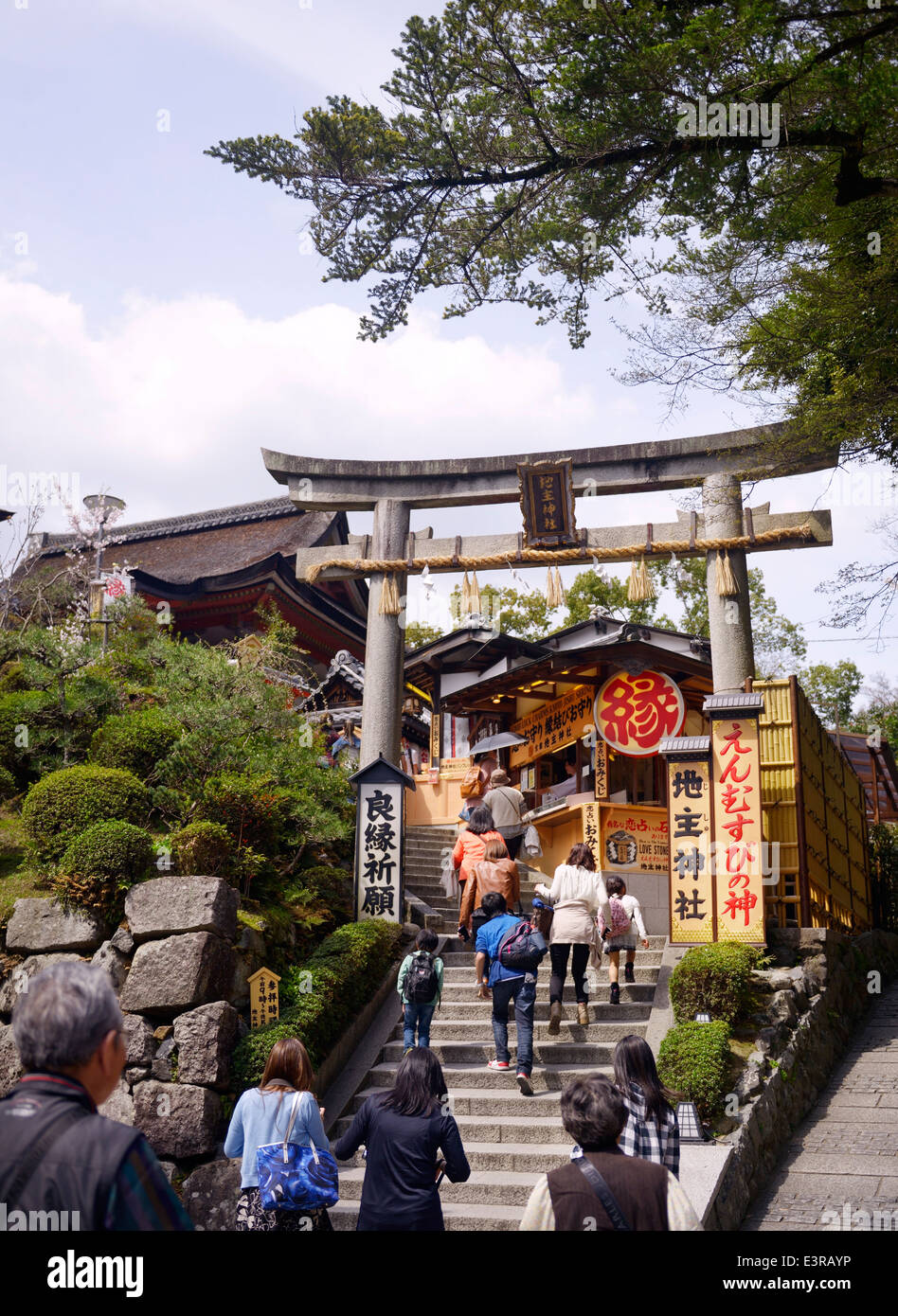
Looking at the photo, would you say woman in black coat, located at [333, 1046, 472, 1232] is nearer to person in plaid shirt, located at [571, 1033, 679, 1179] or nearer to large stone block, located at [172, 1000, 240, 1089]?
person in plaid shirt, located at [571, 1033, 679, 1179]

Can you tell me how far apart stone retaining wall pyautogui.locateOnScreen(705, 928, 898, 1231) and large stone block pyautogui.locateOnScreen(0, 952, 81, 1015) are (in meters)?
5.73

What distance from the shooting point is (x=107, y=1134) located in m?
2.66

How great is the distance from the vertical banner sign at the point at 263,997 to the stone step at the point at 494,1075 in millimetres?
1212

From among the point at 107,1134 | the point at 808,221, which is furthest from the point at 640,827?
the point at 107,1134

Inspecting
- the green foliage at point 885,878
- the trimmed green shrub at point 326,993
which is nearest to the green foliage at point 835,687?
the green foliage at point 885,878

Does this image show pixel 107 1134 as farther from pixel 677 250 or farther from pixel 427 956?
pixel 677 250

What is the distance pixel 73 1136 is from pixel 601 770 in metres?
16.1

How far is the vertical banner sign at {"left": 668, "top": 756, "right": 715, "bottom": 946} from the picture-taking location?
11.4 metres

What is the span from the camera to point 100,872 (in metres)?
10.0

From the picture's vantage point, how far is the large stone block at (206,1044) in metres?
8.91

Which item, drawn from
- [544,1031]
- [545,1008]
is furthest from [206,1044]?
[545,1008]

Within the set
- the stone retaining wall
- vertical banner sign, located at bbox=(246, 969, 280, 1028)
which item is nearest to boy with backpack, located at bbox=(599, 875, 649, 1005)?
the stone retaining wall

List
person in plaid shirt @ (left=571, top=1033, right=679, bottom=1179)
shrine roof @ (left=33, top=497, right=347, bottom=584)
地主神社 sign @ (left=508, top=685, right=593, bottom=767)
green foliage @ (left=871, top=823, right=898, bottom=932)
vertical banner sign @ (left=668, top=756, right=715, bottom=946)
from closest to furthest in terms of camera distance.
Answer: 1. person in plaid shirt @ (left=571, top=1033, right=679, bottom=1179)
2. vertical banner sign @ (left=668, top=756, right=715, bottom=946)
3. green foliage @ (left=871, top=823, right=898, bottom=932)
4. 地主神社 sign @ (left=508, top=685, right=593, bottom=767)
5. shrine roof @ (left=33, top=497, right=347, bottom=584)

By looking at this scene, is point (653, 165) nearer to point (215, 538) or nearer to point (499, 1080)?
point (499, 1080)
